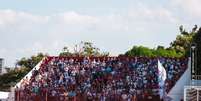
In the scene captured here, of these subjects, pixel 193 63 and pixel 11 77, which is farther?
pixel 11 77

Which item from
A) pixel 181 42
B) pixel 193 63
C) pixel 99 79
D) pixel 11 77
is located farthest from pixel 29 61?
pixel 193 63

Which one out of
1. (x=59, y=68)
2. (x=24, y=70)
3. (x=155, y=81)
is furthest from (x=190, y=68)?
(x=24, y=70)

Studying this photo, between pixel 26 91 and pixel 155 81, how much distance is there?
29.7 feet

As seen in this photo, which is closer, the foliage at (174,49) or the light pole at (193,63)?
the light pole at (193,63)

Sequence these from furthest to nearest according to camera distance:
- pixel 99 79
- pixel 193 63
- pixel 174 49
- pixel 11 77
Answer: pixel 11 77, pixel 174 49, pixel 99 79, pixel 193 63

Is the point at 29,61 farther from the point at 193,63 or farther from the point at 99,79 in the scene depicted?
the point at 193,63

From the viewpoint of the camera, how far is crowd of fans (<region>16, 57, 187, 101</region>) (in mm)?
49531

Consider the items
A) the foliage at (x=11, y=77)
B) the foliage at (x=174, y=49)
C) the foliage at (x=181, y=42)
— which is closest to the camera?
the foliage at (x=174, y=49)

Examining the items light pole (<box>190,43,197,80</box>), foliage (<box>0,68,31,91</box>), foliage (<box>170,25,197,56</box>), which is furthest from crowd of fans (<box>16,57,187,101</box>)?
foliage (<box>0,68,31,91</box>)

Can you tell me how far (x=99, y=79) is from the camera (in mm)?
52375

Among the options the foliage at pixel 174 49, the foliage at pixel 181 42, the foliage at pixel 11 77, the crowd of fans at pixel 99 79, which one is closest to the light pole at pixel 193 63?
the crowd of fans at pixel 99 79

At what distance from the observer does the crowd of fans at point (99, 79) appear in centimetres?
4953

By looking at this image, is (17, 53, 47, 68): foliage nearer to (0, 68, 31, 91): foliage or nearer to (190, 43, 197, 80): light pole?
(0, 68, 31, 91): foliage

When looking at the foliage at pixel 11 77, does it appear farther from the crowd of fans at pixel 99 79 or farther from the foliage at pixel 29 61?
the crowd of fans at pixel 99 79
